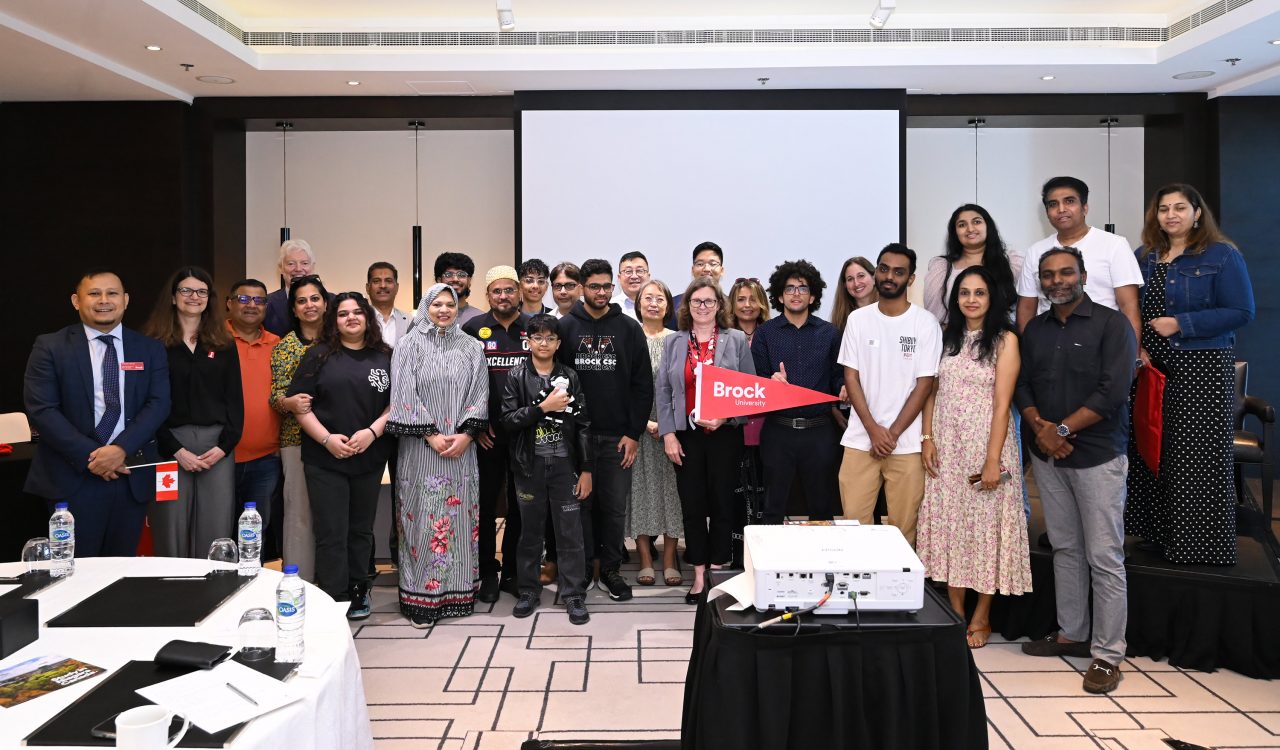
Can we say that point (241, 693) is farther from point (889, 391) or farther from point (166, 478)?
point (889, 391)

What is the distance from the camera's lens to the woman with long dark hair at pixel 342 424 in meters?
3.90

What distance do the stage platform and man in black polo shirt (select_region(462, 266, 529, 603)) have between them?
2523mm

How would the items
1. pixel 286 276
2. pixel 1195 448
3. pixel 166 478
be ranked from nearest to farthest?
1. pixel 166 478
2. pixel 1195 448
3. pixel 286 276

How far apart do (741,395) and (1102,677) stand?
1.83 meters

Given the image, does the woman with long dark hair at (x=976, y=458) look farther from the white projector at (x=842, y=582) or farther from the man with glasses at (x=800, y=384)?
the white projector at (x=842, y=582)

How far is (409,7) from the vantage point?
5777mm

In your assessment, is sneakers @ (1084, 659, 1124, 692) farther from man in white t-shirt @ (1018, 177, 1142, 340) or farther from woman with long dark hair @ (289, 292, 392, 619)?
woman with long dark hair @ (289, 292, 392, 619)

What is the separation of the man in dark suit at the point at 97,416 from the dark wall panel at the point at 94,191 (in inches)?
137

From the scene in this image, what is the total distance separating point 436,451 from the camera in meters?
3.93

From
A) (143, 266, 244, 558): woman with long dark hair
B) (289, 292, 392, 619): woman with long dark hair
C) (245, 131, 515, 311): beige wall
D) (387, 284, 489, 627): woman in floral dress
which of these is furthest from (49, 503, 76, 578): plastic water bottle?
(245, 131, 515, 311): beige wall

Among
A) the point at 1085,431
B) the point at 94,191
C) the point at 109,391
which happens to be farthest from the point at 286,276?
the point at 1085,431

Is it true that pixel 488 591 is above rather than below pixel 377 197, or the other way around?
below

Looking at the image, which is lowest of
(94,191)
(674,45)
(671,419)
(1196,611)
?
(1196,611)

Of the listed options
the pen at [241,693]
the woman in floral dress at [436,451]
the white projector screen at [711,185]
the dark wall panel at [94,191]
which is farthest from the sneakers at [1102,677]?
the dark wall panel at [94,191]
